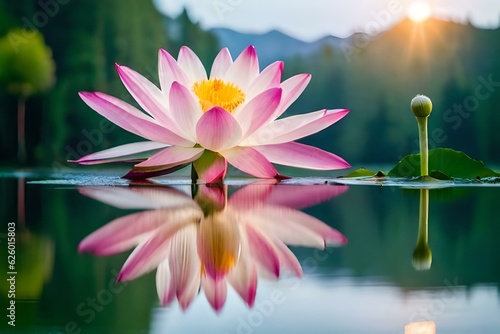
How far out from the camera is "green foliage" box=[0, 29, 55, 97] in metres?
5.10

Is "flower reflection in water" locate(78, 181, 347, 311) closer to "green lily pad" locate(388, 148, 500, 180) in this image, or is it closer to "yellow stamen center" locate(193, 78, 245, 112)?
"yellow stamen center" locate(193, 78, 245, 112)

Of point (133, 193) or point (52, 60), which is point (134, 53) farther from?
point (133, 193)

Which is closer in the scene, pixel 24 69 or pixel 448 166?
pixel 448 166

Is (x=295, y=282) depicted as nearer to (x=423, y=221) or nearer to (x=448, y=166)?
(x=423, y=221)

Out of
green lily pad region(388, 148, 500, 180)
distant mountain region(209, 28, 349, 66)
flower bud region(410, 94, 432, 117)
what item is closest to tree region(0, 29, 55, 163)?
distant mountain region(209, 28, 349, 66)

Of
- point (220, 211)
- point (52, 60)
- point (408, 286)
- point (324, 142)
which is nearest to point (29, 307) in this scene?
point (408, 286)

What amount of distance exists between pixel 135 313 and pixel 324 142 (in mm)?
5926

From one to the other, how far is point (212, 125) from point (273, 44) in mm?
6940

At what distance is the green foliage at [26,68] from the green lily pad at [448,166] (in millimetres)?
4516

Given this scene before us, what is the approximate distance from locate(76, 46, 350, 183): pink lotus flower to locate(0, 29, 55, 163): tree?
4.54m

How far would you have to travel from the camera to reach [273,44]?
296 inches

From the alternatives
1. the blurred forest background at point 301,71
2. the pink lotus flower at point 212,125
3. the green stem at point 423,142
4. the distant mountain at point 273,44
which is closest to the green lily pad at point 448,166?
the green stem at point 423,142

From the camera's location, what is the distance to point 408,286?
317mm

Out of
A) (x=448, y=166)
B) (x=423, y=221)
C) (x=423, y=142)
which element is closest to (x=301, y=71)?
(x=448, y=166)
